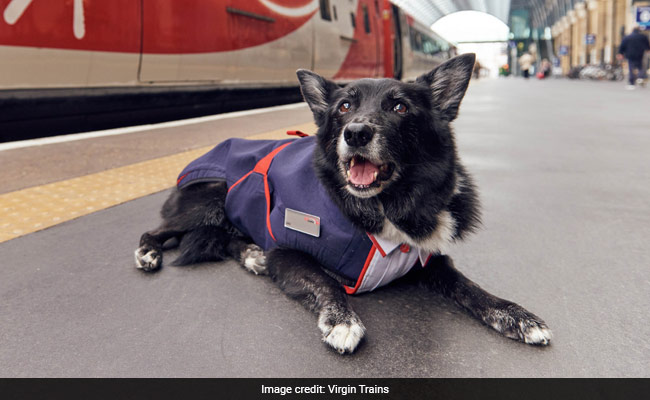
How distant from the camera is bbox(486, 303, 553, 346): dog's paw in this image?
1.62 metres

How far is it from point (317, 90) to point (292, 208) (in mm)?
548

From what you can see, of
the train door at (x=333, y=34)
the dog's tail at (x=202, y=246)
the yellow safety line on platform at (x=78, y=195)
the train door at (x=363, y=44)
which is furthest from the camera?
the train door at (x=363, y=44)

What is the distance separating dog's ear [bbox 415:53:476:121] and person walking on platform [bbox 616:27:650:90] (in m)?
20.9

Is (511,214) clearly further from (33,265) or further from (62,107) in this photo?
(62,107)

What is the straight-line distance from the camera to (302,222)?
202cm

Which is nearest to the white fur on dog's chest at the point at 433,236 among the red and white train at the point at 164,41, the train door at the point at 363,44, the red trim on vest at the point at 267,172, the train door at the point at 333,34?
the red trim on vest at the point at 267,172

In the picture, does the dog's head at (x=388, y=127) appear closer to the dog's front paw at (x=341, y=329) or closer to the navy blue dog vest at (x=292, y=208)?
the navy blue dog vest at (x=292, y=208)

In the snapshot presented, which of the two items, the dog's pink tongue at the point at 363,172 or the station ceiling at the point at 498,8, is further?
the station ceiling at the point at 498,8

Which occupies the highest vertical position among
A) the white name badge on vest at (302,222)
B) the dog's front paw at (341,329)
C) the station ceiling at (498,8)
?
the station ceiling at (498,8)

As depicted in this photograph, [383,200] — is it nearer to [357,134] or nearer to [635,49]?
[357,134]

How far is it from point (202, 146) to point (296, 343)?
150 inches

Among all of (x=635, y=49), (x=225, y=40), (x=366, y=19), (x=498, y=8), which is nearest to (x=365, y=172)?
(x=225, y=40)

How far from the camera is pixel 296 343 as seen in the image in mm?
Result: 1649

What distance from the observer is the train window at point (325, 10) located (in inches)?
388
